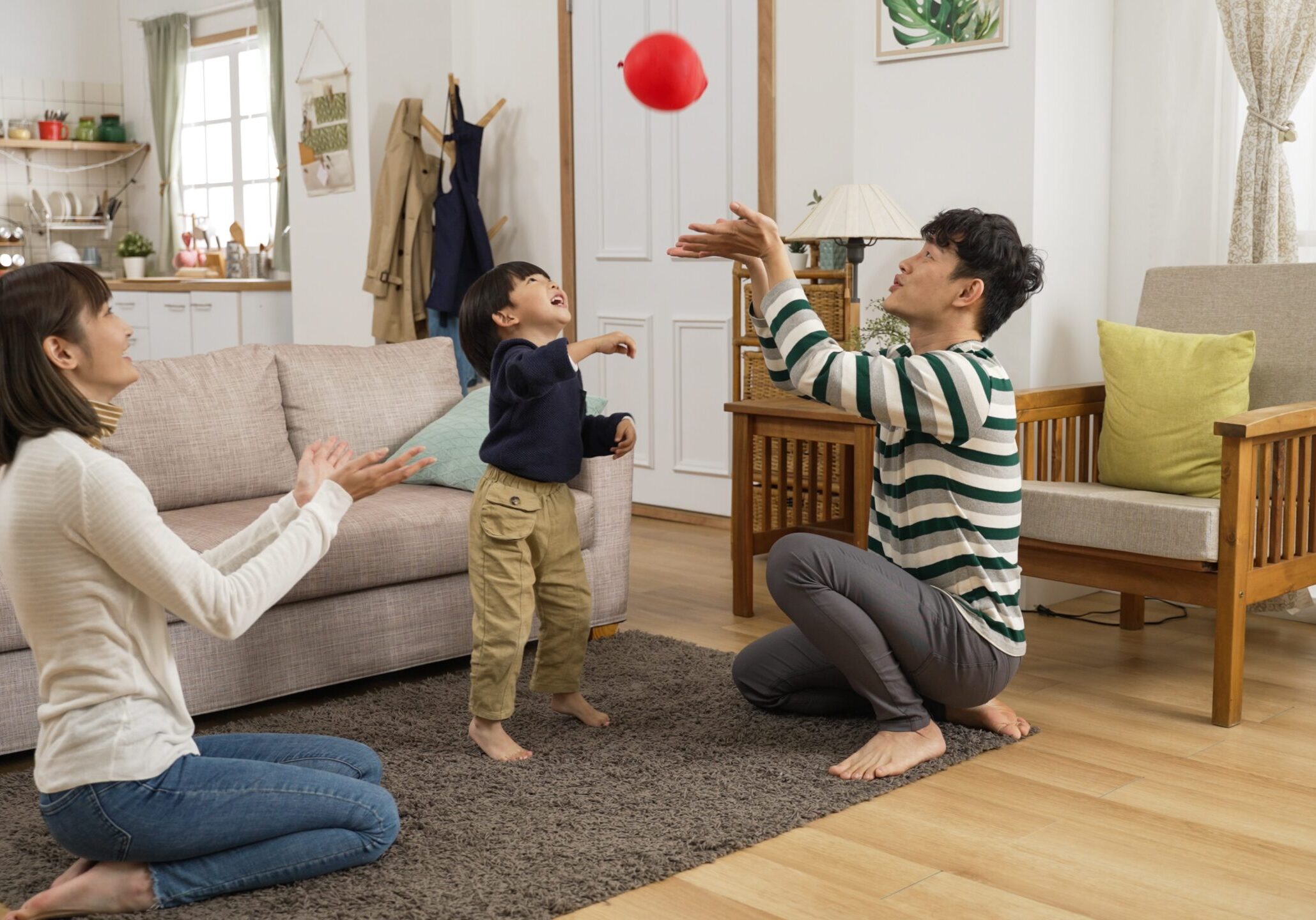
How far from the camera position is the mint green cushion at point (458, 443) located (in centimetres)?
334

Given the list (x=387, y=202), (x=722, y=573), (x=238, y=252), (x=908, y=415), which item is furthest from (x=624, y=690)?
(x=238, y=252)

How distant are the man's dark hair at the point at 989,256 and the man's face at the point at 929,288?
0.04ft

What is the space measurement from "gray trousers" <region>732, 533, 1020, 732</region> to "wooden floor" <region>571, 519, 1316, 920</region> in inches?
6.2

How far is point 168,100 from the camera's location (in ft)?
25.2

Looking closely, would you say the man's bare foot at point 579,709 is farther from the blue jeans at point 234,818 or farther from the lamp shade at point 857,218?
the lamp shade at point 857,218

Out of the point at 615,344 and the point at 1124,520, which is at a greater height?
the point at 615,344

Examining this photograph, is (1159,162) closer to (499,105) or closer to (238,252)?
(499,105)

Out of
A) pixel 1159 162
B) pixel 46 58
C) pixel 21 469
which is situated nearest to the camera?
pixel 21 469

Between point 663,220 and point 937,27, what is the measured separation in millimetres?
1526

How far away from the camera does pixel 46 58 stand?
7809mm

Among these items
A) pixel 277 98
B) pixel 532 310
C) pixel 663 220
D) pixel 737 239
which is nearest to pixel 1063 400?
pixel 737 239

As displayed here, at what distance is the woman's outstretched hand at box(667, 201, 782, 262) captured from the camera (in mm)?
2287

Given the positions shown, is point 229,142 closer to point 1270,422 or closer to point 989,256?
point 989,256

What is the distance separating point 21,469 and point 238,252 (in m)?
5.70
